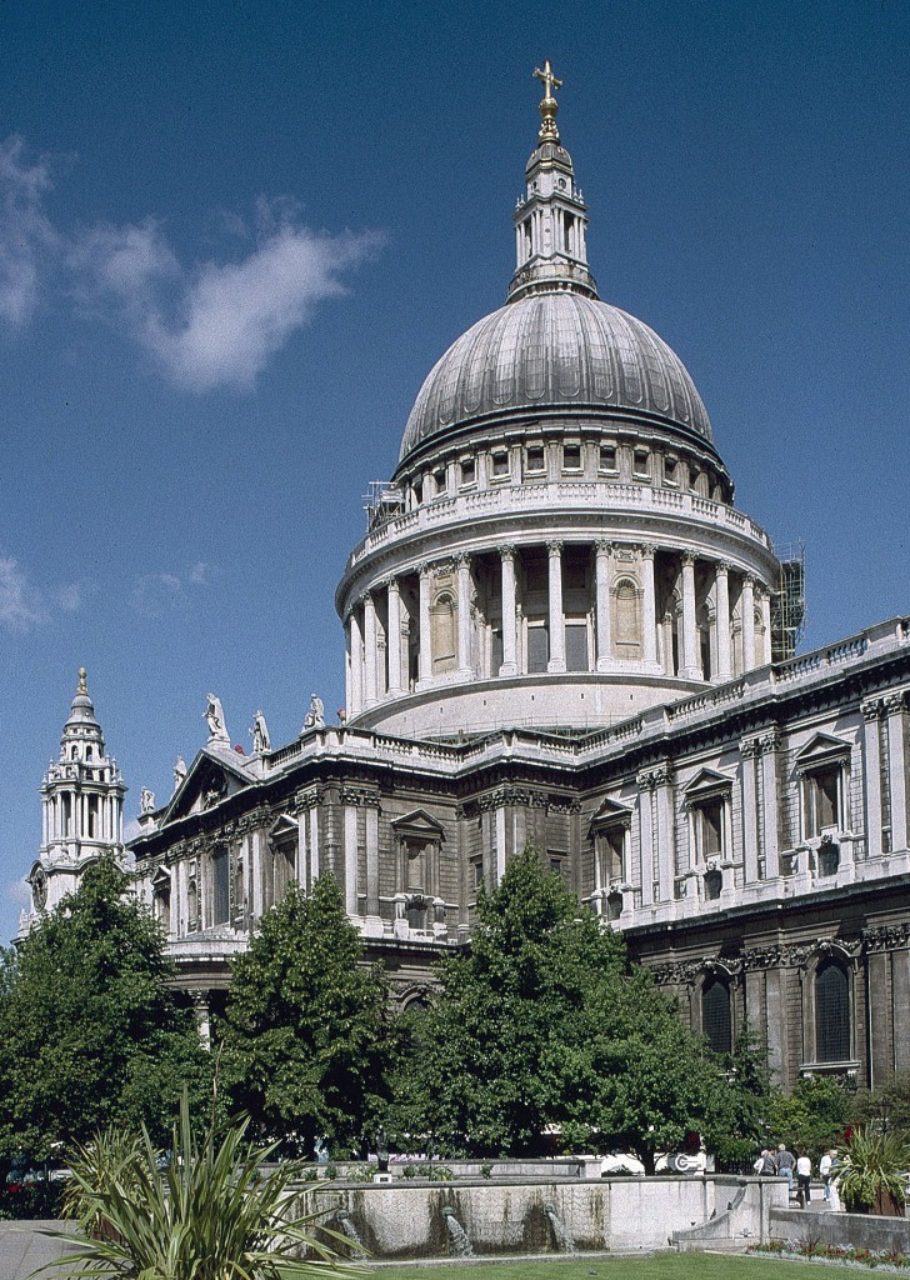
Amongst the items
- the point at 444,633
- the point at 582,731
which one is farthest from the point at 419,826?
the point at 444,633

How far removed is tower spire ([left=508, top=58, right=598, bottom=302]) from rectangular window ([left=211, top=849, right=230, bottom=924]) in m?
36.8

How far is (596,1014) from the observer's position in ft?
168

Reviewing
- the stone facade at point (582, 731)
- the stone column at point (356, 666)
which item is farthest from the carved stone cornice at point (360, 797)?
the stone column at point (356, 666)

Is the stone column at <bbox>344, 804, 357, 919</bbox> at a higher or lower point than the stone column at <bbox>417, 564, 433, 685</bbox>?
lower

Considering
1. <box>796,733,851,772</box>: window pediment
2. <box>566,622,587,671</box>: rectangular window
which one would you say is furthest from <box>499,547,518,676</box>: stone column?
<box>796,733,851,772</box>: window pediment

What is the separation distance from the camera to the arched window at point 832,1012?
56625mm

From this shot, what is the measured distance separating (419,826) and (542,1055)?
2209cm

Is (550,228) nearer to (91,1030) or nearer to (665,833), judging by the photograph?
(665,833)

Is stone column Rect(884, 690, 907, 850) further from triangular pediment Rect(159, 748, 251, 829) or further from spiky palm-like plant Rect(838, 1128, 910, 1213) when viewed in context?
triangular pediment Rect(159, 748, 251, 829)

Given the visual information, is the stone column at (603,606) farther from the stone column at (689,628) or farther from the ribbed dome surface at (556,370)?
the ribbed dome surface at (556,370)

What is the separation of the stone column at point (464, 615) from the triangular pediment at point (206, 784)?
11806mm

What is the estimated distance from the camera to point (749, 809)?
61812 mm

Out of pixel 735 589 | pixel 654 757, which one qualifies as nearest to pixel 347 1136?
pixel 654 757

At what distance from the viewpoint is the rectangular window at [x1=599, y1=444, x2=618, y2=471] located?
3393 inches
